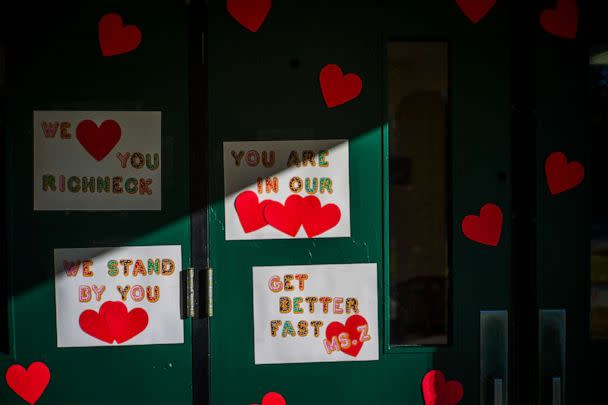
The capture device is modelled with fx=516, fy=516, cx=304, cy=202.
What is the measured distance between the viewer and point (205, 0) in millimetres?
1880

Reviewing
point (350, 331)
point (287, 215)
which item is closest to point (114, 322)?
point (287, 215)

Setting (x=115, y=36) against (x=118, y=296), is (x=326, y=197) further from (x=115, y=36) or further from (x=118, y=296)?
(x=115, y=36)

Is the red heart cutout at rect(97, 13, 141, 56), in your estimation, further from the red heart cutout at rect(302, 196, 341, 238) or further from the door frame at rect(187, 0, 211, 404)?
the red heart cutout at rect(302, 196, 341, 238)

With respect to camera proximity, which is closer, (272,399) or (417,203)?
(272,399)

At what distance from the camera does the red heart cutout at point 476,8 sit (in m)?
1.93

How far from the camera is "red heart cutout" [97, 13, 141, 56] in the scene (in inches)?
73.2

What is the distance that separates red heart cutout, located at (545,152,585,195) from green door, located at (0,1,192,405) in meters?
1.36

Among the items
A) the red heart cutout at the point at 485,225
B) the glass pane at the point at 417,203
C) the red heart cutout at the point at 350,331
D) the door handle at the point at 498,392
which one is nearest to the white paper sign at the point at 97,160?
the red heart cutout at the point at 350,331

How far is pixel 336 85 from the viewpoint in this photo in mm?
1913

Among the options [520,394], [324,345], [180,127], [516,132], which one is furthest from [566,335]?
[180,127]

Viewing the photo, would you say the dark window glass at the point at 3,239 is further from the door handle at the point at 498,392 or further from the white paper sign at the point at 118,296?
the door handle at the point at 498,392

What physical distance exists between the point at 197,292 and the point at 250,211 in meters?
0.36

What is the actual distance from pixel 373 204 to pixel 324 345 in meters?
0.56

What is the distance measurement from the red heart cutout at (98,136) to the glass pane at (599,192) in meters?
1.80
